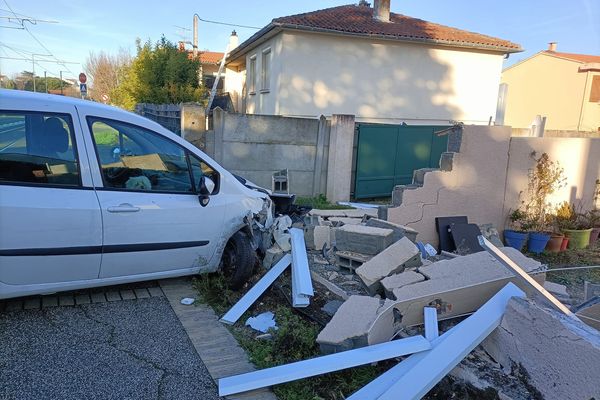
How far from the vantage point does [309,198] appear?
970 centimetres

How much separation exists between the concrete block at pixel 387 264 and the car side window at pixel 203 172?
165 cm

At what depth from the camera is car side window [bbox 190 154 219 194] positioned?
4.51 metres

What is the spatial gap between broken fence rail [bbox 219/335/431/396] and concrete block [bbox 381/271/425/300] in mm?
720

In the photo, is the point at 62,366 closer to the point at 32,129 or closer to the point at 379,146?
the point at 32,129

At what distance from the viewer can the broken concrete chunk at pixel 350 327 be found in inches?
125

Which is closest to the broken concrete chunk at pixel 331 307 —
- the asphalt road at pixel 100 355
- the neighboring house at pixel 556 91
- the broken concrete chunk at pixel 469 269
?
the broken concrete chunk at pixel 469 269

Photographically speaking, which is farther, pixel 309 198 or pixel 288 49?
pixel 288 49

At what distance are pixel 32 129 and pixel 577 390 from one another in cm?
428

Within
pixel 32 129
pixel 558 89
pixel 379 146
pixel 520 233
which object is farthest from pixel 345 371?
pixel 558 89

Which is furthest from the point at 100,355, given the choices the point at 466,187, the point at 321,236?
the point at 466,187

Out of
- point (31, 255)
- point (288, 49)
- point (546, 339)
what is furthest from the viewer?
point (288, 49)

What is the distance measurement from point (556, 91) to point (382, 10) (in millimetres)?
18751

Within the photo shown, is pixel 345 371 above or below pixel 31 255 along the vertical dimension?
below

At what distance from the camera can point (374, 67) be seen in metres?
15.6
